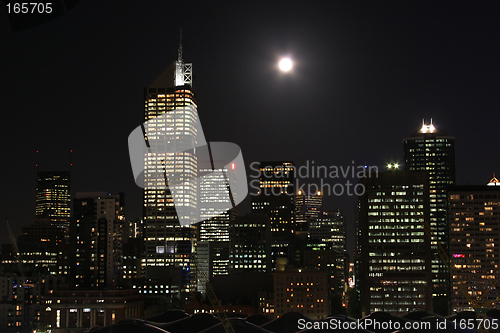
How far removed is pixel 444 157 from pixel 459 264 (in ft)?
109

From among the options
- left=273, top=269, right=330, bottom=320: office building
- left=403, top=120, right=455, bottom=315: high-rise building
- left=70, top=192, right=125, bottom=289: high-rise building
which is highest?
left=403, top=120, right=455, bottom=315: high-rise building

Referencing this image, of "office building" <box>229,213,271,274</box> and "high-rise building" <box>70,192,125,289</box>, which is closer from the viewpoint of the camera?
"high-rise building" <box>70,192,125,289</box>

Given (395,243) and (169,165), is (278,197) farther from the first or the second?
(395,243)

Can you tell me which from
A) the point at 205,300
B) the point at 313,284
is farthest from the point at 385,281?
the point at 205,300

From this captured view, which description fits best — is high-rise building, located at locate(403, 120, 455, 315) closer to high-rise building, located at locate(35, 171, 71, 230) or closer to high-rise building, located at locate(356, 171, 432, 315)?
high-rise building, located at locate(356, 171, 432, 315)

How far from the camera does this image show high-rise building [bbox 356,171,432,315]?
169 ft

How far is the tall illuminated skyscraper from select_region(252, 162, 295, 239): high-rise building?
11.4m

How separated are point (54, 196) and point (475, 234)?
254 ft

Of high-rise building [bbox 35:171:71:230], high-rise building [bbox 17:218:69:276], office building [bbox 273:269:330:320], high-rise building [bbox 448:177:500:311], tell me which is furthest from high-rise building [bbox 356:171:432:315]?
high-rise building [bbox 35:171:71:230]

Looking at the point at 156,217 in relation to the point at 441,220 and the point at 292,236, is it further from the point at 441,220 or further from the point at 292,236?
the point at 441,220

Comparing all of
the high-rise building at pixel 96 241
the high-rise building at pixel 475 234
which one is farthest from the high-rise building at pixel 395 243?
the high-rise building at pixel 96 241

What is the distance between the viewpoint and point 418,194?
5284 centimetres

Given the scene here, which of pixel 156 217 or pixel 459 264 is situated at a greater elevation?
pixel 156 217

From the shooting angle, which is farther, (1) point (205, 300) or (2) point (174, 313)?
(1) point (205, 300)
